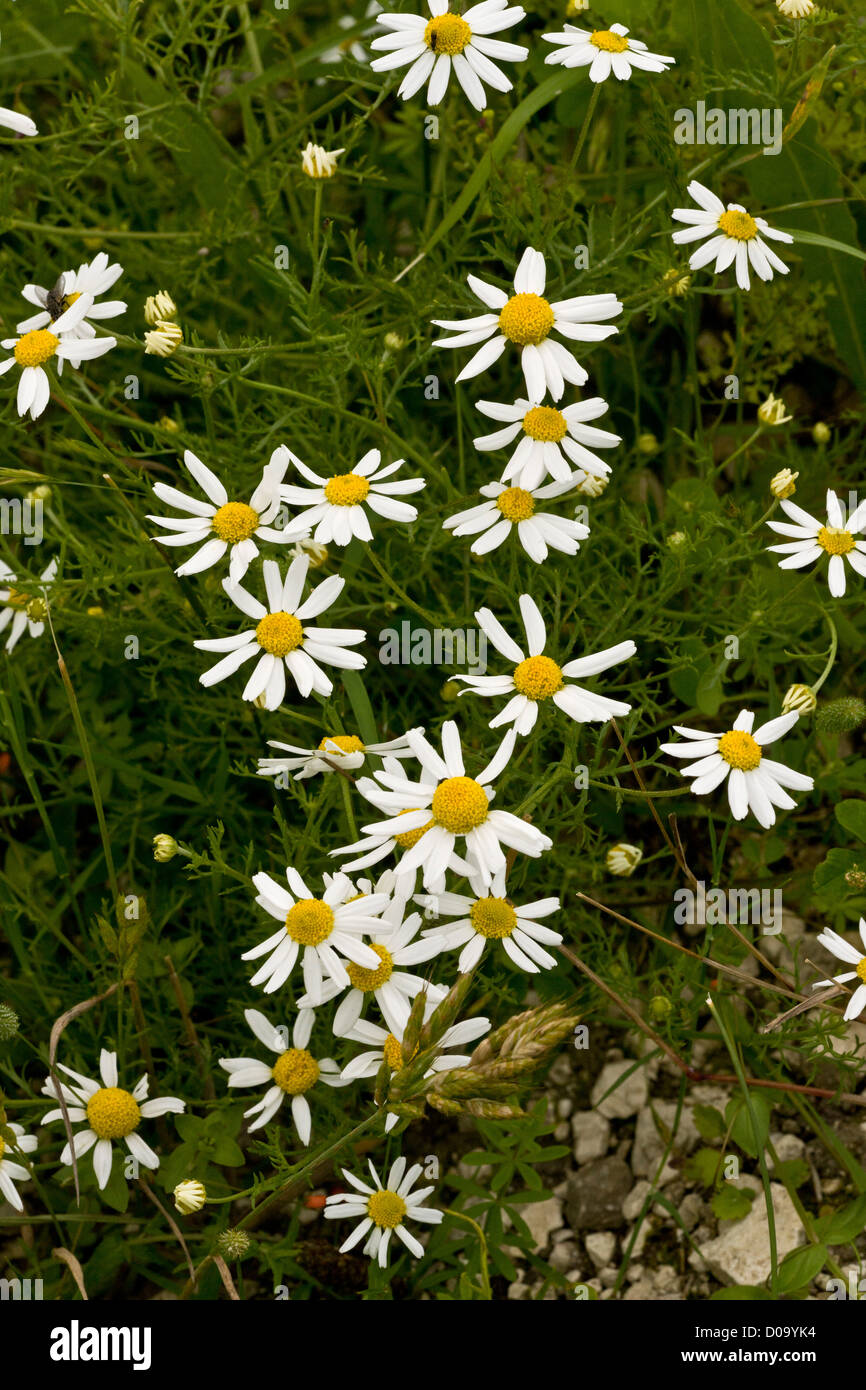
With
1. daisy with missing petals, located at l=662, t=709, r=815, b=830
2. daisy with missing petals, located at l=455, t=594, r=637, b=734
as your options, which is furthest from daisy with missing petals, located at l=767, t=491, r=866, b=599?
daisy with missing petals, located at l=455, t=594, r=637, b=734

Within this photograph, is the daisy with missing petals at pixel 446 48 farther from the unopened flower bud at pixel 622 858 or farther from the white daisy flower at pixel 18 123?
the unopened flower bud at pixel 622 858

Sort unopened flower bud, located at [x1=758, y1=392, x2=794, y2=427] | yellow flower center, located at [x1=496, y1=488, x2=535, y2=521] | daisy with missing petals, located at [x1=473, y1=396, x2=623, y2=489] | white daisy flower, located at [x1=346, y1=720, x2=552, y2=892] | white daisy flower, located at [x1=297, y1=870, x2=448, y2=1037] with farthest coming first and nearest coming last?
unopened flower bud, located at [x1=758, y1=392, x2=794, y2=427], yellow flower center, located at [x1=496, y1=488, x2=535, y2=521], daisy with missing petals, located at [x1=473, y1=396, x2=623, y2=489], white daisy flower, located at [x1=297, y1=870, x2=448, y2=1037], white daisy flower, located at [x1=346, y1=720, x2=552, y2=892]

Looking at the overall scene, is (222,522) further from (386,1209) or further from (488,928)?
(386,1209)

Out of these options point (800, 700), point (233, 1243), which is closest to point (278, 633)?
point (800, 700)

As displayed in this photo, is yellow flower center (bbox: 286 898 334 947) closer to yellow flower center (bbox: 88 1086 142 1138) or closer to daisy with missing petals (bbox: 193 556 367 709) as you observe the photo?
→ daisy with missing petals (bbox: 193 556 367 709)

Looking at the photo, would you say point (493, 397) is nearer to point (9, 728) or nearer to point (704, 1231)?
point (9, 728)
